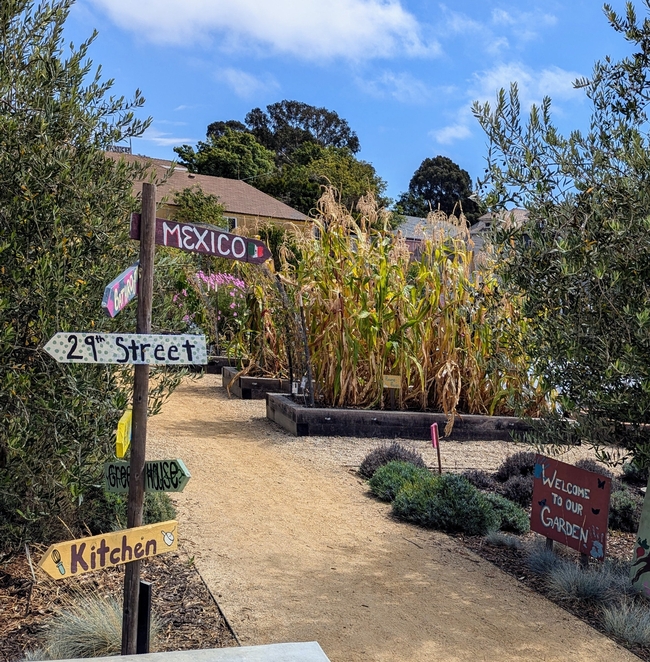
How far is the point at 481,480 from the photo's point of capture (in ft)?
24.6

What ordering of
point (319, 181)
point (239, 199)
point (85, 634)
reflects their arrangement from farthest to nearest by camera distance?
point (319, 181)
point (239, 199)
point (85, 634)

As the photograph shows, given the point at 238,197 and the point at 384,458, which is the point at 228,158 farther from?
the point at 384,458

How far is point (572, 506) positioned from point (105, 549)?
3.36m

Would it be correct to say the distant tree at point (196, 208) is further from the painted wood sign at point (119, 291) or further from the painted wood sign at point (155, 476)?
the painted wood sign at point (155, 476)

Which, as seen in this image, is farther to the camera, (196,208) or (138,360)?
(196,208)

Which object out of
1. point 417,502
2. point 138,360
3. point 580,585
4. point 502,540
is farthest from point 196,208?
point 138,360

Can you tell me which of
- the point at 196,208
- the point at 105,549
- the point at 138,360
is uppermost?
the point at 196,208

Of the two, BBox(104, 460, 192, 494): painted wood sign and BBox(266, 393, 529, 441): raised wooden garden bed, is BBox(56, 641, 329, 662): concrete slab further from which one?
BBox(266, 393, 529, 441): raised wooden garden bed

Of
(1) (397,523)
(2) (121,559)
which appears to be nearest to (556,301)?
(1) (397,523)

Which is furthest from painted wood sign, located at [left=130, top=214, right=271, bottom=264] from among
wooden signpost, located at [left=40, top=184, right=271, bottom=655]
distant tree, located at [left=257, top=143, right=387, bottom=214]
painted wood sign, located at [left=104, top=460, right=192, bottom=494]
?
distant tree, located at [left=257, top=143, right=387, bottom=214]

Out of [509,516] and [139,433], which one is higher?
[139,433]

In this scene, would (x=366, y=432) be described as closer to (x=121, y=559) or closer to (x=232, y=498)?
(x=232, y=498)

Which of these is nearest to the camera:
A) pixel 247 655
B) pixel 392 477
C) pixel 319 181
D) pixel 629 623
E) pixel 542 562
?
pixel 247 655

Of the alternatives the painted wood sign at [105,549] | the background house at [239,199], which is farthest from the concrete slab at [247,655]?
the background house at [239,199]
